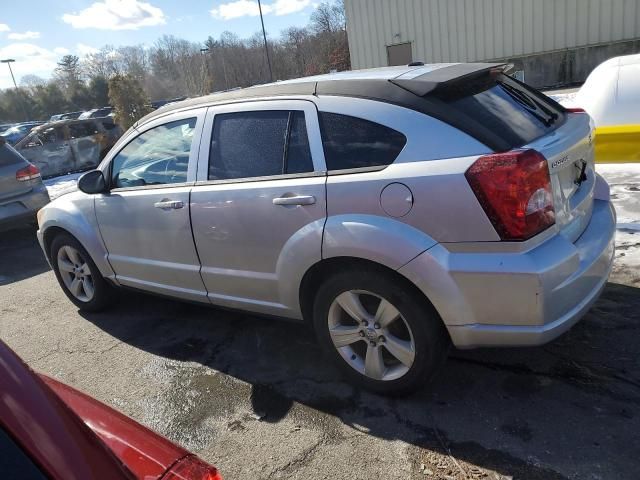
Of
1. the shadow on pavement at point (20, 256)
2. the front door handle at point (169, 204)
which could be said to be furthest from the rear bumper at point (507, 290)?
the shadow on pavement at point (20, 256)

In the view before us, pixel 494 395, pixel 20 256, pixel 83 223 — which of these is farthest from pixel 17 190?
pixel 494 395

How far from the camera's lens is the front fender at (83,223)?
4293 mm

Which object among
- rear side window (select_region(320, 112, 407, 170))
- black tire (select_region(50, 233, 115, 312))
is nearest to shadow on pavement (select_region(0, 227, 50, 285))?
black tire (select_region(50, 233, 115, 312))

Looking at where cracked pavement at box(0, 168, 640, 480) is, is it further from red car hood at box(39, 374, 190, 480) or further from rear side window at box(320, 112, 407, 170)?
rear side window at box(320, 112, 407, 170)

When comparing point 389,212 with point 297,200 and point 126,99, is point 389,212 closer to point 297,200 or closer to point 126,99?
point 297,200

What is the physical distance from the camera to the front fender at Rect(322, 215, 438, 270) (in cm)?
255

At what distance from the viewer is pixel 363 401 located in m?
3.01

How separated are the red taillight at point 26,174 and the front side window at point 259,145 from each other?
573cm

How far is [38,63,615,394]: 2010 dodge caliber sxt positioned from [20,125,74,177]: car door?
11991 millimetres

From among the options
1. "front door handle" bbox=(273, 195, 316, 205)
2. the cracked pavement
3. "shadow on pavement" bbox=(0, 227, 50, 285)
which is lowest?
"shadow on pavement" bbox=(0, 227, 50, 285)

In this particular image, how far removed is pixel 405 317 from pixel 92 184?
279 cm

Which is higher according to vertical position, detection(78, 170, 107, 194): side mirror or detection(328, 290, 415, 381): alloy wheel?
detection(78, 170, 107, 194): side mirror

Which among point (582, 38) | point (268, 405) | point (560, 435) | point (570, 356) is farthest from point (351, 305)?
point (582, 38)

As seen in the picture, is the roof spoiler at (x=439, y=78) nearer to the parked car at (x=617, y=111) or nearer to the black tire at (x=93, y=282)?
the parked car at (x=617, y=111)
